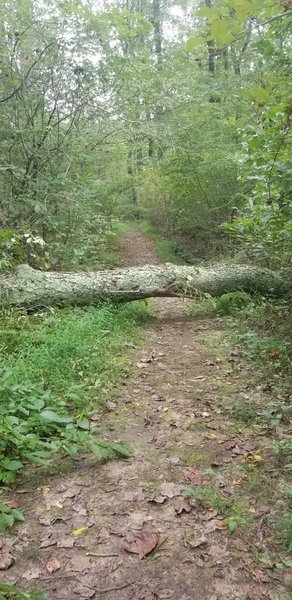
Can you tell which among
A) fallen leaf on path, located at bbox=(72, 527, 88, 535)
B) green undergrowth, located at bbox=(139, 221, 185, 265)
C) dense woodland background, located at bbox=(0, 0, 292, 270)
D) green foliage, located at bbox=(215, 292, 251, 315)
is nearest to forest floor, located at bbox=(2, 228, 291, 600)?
fallen leaf on path, located at bbox=(72, 527, 88, 535)

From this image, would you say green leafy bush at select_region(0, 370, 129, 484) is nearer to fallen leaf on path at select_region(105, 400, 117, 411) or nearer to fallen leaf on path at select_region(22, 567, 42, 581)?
fallen leaf on path at select_region(105, 400, 117, 411)

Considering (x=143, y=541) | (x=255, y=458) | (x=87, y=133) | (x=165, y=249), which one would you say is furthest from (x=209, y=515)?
(x=165, y=249)

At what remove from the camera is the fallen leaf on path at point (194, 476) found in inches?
118

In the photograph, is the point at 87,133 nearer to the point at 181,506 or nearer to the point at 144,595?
the point at 181,506

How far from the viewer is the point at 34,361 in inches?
173

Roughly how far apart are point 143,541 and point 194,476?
717mm

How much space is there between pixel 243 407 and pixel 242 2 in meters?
3.31

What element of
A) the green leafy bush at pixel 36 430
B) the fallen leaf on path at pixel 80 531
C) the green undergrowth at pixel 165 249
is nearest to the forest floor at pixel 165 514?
the fallen leaf on path at pixel 80 531

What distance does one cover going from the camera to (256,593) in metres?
2.16

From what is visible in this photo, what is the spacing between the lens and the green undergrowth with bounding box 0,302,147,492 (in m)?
3.05

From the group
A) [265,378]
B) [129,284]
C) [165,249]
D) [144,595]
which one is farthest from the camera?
[165,249]

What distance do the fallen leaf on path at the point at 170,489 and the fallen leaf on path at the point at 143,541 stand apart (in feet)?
1.00

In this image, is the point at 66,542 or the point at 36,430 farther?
the point at 36,430

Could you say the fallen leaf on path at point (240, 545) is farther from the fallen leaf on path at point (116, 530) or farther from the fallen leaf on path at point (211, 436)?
the fallen leaf on path at point (211, 436)
